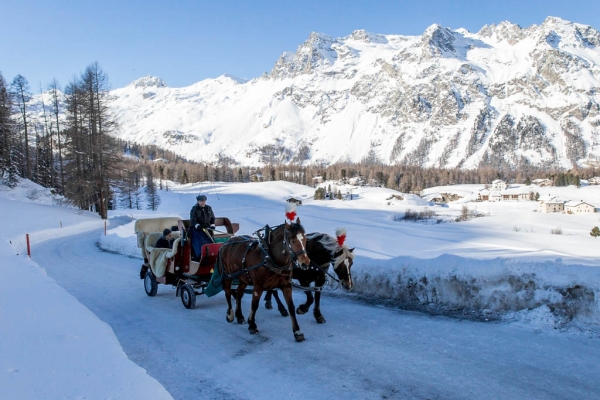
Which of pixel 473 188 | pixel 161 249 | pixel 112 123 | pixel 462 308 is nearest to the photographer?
pixel 462 308

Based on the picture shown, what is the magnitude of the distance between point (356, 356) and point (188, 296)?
15.0 feet

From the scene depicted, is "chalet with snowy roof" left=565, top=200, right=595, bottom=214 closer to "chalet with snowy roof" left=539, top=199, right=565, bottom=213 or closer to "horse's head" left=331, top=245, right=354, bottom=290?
"chalet with snowy roof" left=539, top=199, right=565, bottom=213

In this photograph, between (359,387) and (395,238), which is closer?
(359,387)

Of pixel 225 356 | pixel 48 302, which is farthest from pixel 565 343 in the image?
pixel 48 302

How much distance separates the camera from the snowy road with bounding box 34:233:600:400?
5172mm

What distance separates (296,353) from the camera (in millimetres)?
6402

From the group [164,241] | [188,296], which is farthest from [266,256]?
[164,241]

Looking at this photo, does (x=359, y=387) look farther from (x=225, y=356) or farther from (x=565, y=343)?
(x=565, y=343)

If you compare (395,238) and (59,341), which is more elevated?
(59,341)

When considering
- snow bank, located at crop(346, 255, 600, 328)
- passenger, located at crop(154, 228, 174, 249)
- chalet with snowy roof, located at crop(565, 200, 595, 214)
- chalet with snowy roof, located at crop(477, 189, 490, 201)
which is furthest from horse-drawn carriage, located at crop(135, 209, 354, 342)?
chalet with snowy roof, located at crop(477, 189, 490, 201)

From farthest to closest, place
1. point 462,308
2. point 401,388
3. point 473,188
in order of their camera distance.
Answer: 1. point 473,188
2. point 462,308
3. point 401,388

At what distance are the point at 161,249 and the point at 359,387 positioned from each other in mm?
6995

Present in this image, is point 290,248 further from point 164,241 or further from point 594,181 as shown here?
point 594,181

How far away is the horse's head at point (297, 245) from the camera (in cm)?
662
